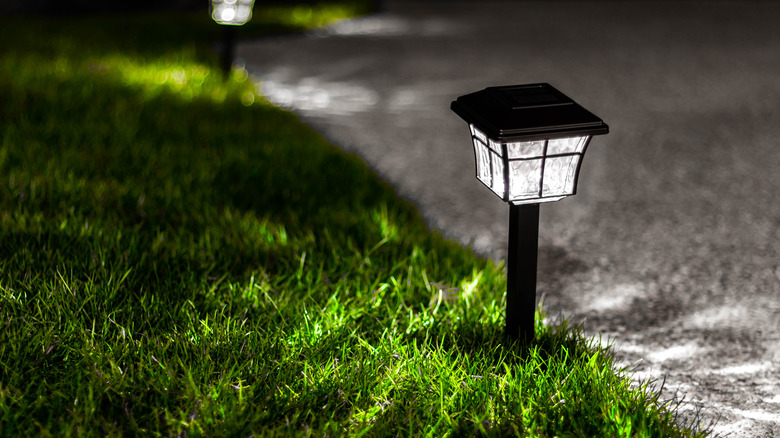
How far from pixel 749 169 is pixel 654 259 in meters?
1.89

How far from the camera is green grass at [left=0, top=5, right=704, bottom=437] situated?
Answer: 8.21 feet

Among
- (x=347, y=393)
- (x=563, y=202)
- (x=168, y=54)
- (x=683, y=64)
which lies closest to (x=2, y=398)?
(x=347, y=393)

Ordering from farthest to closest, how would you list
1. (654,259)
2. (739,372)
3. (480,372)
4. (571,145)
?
(654,259) < (739,372) < (480,372) < (571,145)

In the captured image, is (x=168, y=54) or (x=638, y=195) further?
(x=168, y=54)

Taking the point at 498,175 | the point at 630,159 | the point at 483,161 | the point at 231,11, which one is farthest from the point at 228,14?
the point at 498,175

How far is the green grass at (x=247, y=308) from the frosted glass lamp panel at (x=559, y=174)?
56cm

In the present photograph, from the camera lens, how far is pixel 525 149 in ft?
8.35

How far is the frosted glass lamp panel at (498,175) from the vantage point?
2.61 metres

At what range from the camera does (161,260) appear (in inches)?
140

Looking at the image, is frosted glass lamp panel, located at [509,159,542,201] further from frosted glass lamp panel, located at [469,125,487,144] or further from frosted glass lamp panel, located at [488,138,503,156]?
frosted glass lamp panel, located at [469,125,487,144]

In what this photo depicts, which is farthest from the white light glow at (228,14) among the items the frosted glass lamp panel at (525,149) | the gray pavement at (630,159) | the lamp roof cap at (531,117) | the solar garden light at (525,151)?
the frosted glass lamp panel at (525,149)

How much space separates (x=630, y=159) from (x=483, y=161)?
11.0 feet

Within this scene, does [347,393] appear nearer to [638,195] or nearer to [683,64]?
[638,195]

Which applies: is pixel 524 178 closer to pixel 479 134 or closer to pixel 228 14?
pixel 479 134
